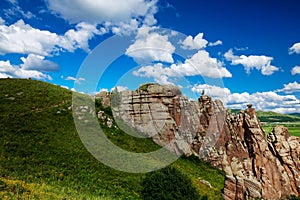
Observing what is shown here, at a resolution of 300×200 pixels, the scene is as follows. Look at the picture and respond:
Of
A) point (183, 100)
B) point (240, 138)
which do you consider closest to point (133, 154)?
point (183, 100)

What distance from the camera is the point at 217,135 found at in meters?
65.6

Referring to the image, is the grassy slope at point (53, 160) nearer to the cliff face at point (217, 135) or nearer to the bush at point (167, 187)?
the bush at point (167, 187)

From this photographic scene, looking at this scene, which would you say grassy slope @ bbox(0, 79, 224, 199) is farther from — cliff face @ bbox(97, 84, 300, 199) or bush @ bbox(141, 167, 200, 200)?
cliff face @ bbox(97, 84, 300, 199)

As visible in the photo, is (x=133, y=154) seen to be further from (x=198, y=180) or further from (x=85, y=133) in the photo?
(x=198, y=180)

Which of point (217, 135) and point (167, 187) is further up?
point (217, 135)

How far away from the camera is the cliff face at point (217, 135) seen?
58.4 m

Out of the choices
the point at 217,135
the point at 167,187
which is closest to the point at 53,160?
the point at 167,187

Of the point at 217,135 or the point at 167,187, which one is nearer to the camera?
the point at 167,187

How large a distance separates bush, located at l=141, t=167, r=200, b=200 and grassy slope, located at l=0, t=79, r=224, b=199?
1768 millimetres

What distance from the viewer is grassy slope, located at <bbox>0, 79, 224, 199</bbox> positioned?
1071 inches

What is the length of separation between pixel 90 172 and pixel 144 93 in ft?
106

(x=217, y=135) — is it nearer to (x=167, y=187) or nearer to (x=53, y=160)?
(x=167, y=187)

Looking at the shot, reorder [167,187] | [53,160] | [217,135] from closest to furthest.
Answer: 1. [167,187]
2. [53,160]
3. [217,135]

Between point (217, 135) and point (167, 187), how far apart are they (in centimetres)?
3677
